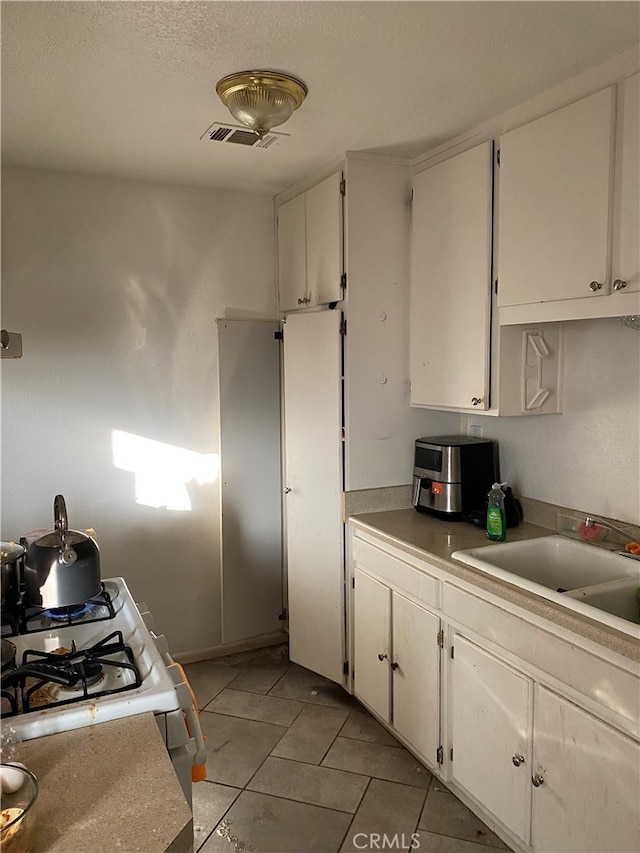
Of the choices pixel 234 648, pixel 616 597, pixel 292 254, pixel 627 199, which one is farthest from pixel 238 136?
pixel 234 648

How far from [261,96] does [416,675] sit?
7.13 feet

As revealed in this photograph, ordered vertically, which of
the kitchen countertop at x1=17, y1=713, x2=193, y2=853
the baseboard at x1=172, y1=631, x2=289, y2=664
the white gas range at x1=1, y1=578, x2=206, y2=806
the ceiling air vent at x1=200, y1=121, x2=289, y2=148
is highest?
the ceiling air vent at x1=200, y1=121, x2=289, y2=148

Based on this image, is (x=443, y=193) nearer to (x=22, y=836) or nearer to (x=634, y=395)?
(x=634, y=395)

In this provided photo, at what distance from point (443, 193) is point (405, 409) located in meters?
0.97

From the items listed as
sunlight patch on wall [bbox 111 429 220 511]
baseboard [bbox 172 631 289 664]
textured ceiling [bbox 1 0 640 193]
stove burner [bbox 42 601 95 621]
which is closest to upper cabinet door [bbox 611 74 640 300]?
textured ceiling [bbox 1 0 640 193]

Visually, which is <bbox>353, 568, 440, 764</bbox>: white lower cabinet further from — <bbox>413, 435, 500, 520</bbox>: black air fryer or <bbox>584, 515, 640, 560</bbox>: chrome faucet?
<bbox>584, 515, 640, 560</bbox>: chrome faucet

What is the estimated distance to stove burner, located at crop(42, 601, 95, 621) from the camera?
71.2 inches

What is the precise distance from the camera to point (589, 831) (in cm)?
173

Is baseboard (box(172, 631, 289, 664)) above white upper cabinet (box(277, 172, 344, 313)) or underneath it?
underneath

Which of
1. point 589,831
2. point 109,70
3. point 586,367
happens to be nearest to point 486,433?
point 586,367

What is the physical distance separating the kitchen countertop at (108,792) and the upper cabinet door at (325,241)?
2093mm

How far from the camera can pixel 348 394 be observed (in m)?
2.87

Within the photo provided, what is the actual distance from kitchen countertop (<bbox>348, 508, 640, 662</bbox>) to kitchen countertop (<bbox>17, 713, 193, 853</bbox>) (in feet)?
3.68

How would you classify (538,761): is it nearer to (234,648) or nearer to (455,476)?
(455,476)
